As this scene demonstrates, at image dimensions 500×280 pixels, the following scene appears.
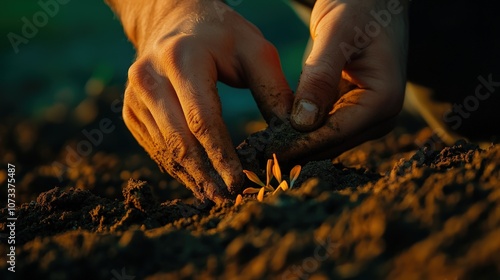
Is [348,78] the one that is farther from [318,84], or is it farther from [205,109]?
[205,109]

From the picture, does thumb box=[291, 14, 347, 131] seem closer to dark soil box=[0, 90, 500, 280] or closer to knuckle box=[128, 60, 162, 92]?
dark soil box=[0, 90, 500, 280]

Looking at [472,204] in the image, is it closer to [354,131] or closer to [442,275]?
[442,275]

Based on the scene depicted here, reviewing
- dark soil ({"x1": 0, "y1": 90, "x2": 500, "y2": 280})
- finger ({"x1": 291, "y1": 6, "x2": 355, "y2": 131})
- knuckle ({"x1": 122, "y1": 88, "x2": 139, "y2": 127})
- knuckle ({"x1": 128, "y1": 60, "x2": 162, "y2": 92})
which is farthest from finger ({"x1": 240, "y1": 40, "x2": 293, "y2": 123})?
dark soil ({"x1": 0, "y1": 90, "x2": 500, "y2": 280})

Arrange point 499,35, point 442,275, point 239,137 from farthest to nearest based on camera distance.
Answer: point 239,137, point 499,35, point 442,275

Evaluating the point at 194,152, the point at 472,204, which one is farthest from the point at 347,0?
the point at 472,204

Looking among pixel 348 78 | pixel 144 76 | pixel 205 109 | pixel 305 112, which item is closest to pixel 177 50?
pixel 144 76

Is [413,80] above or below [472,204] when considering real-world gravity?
below

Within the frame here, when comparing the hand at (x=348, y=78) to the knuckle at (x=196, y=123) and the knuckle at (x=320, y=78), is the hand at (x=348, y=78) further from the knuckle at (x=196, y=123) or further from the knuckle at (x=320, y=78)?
the knuckle at (x=196, y=123)
